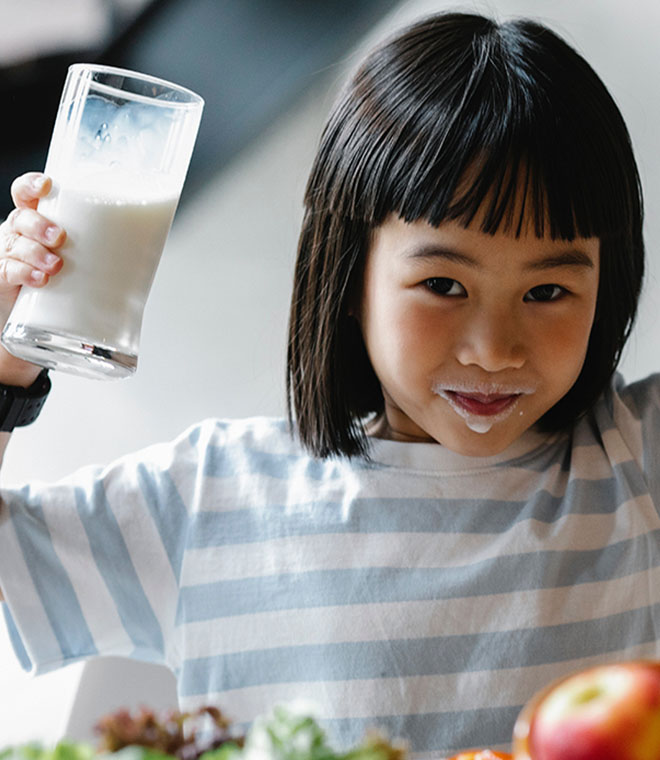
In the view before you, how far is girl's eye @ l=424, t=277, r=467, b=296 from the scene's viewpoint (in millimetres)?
972

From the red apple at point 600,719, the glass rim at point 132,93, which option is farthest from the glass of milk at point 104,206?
the red apple at point 600,719

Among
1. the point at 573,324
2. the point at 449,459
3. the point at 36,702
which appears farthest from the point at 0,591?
the point at 573,324

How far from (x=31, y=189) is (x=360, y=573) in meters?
0.52

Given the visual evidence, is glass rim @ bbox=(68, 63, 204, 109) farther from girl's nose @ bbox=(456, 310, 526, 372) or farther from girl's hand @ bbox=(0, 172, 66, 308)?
girl's nose @ bbox=(456, 310, 526, 372)

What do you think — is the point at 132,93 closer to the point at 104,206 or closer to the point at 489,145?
the point at 104,206

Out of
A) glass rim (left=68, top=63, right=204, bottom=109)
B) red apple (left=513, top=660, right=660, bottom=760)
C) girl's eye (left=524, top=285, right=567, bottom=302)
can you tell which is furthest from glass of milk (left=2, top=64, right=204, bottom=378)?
red apple (left=513, top=660, right=660, bottom=760)

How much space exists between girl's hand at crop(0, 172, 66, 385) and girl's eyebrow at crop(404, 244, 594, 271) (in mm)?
333

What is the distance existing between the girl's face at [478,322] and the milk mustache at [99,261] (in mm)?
260

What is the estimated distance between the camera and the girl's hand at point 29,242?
86 cm

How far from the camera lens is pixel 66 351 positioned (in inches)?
34.0

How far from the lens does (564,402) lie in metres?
1.15

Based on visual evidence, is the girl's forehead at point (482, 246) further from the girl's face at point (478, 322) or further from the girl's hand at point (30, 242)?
the girl's hand at point (30, 242)

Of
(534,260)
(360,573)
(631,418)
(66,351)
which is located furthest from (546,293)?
(66,351)

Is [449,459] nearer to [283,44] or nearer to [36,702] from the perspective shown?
[36,702]
